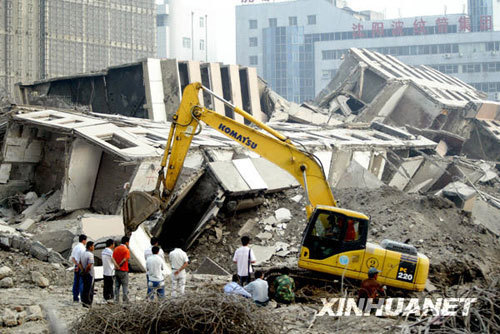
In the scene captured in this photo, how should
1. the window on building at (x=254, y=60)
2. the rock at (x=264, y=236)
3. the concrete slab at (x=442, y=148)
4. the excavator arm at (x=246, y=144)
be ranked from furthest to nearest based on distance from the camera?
the window on building at (x=254, y=60) < the concrete slab at (x=442, y=148) < the rock at (x=264, y=236) < the excavator arm at (x=246, y=144)

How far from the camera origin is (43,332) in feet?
23.6

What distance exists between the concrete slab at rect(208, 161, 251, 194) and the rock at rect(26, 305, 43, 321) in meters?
5.22

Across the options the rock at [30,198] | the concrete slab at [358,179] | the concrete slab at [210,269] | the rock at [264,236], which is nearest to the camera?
the concrete slab at [210,269]

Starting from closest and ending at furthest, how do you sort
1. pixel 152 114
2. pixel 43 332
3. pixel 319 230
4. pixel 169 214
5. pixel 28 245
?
1. pixel 43 332
2. pixel 319 230
3. pixel 28 245
4. pixel 169 214
5. pixel 152 114

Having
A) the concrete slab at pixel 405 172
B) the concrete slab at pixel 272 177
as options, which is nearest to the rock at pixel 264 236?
the concrete slab at pixel 272 177

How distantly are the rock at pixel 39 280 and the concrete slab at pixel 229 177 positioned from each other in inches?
156

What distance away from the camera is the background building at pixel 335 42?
6272 cm

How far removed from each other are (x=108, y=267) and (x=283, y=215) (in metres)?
5.15

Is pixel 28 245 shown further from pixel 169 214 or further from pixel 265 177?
pixel 265 177

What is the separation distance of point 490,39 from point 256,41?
77.7ft

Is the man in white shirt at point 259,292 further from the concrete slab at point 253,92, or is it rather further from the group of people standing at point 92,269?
the concrete slab at point 253,92

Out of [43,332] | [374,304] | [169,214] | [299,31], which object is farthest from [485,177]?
[299,31]

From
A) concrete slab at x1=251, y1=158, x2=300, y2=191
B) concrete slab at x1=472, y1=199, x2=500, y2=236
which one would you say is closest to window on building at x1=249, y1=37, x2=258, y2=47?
concrete slab at x1=472, y1=199, x2=500, y2=236

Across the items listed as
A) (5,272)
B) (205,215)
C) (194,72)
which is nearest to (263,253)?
(205,215)
